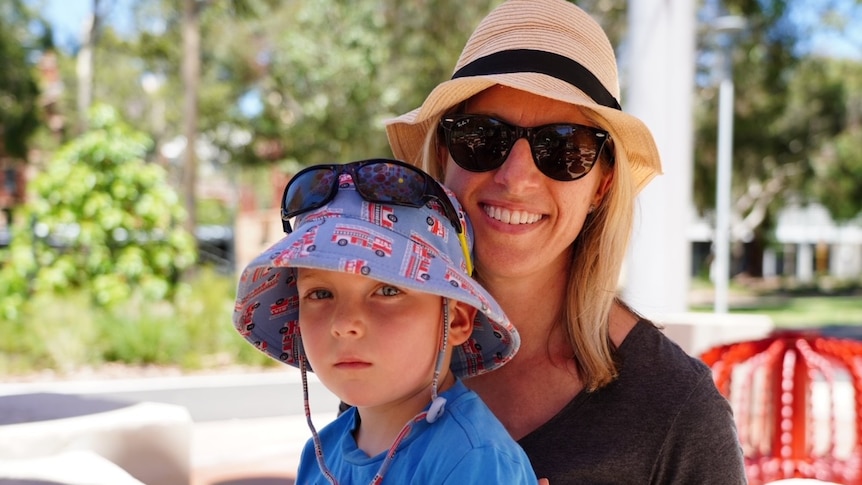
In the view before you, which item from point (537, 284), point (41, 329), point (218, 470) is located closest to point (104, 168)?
point (41, 329)

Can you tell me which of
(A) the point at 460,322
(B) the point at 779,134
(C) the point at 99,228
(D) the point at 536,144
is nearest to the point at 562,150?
(D) the point at 536,144

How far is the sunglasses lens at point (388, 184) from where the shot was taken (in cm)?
164

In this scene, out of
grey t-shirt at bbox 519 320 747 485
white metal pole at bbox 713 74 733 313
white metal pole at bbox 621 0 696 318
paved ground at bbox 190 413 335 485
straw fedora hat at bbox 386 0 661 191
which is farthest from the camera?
white metal pole at bbox 713 74 733 313

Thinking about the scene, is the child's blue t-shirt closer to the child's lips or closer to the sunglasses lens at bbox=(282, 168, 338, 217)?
the child's lips

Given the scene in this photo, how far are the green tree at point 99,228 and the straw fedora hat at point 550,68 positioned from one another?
10.3 metres

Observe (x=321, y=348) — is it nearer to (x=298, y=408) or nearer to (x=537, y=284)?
(x=537, y=284)

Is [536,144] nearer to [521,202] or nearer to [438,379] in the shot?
[521,202]

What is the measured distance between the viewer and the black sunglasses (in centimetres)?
195

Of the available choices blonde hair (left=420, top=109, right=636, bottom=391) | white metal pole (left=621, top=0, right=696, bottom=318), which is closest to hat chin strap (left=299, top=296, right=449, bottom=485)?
blonde hair (left=420, top=109, right=636, bottom=391)

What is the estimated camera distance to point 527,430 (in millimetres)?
1943

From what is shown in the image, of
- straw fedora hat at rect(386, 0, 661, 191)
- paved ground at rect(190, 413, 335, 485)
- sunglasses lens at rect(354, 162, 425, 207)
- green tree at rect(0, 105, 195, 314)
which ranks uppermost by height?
straw fedora hat at rect(386, 0, 661, 191)

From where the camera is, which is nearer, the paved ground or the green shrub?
the paved ground

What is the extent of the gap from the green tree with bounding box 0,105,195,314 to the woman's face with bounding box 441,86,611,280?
34.1 feet

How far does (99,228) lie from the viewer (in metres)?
11.5
